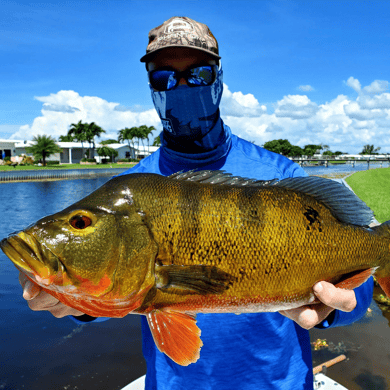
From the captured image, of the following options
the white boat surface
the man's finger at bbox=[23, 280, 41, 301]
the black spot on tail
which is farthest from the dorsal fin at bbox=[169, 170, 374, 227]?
the white boat surface

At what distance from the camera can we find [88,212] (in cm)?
159

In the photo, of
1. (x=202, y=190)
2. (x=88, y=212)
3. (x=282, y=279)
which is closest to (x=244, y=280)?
(x=282, y=279)

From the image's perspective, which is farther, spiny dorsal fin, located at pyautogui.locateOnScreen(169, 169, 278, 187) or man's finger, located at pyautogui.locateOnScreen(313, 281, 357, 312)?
spiny dorsal fin, located at pyautogui.locateOnScreen(169, 169, 278, 187)

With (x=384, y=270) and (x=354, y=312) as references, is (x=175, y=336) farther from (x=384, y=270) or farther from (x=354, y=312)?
(x=354, y=312)

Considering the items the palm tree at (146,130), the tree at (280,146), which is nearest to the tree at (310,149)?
the tree at (280,146)

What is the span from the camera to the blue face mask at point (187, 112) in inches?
108

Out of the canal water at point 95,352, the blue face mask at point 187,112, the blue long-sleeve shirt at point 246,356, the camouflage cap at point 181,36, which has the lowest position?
the canal water at point 95,352

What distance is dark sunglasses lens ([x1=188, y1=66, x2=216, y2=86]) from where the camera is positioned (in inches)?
104

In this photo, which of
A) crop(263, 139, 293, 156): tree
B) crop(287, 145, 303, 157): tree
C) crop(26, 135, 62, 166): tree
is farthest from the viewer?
crop(287, 145, 303, 157): tree

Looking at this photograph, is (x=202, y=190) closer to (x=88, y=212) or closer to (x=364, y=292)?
(x=88, y=212)

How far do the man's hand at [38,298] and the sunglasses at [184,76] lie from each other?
178cm

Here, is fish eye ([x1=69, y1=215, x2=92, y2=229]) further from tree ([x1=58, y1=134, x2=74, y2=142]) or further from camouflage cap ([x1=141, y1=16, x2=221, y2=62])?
tree ([x1=58, y1=134, x2=74, y2=142])

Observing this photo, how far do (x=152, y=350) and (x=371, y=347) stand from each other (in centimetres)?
749

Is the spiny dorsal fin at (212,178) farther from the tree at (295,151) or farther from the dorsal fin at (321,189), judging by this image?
the tree at (295,151)
